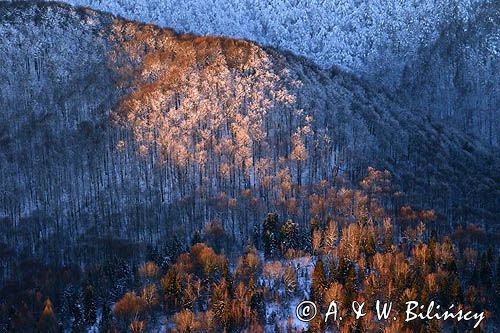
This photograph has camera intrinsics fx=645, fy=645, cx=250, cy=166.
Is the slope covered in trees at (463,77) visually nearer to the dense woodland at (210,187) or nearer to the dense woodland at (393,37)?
the dense woodland at (393,37)

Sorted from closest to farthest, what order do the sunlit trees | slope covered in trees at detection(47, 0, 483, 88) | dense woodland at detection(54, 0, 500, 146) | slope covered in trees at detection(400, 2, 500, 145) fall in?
the sunlit trees
slope covered in trees at detection(47, 0, 483, 88)
dense woodland at detection(54, 0, 500, 146)
slope covered in trees at detection(400, 2, 500, 145)

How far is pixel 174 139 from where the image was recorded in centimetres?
9912

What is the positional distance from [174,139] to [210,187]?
1063 centimetres

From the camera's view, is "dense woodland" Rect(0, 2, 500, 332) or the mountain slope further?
the mountain slope

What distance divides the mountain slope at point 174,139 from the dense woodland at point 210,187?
0.85 ft

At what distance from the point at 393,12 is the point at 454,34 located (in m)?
12.8

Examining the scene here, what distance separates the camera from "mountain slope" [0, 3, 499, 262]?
90.0m

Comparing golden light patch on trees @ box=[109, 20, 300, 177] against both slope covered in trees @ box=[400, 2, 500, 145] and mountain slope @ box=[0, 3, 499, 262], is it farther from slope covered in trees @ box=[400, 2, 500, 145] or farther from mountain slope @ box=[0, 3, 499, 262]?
slope covered in trees @ box=[400, 2, 500, 145]

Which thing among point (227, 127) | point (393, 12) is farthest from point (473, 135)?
point (227, 127)

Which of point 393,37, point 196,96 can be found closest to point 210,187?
point 196,96

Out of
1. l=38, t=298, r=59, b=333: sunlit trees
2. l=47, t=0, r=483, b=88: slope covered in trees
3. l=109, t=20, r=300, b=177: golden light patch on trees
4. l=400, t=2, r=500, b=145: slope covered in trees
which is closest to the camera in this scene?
l=38, t=298, r=59, b=333: sunlit trees

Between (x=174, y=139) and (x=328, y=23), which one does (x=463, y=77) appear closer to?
(x=328, y=23)

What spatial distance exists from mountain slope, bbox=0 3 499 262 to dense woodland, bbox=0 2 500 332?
0.26m

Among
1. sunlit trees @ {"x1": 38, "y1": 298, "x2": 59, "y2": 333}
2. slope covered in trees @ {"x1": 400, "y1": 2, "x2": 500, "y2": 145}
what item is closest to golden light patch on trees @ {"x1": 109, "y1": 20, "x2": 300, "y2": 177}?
slope covered in trees @ {"x1": 400, "y1": 2, "x2": 500, "y2": 145}
